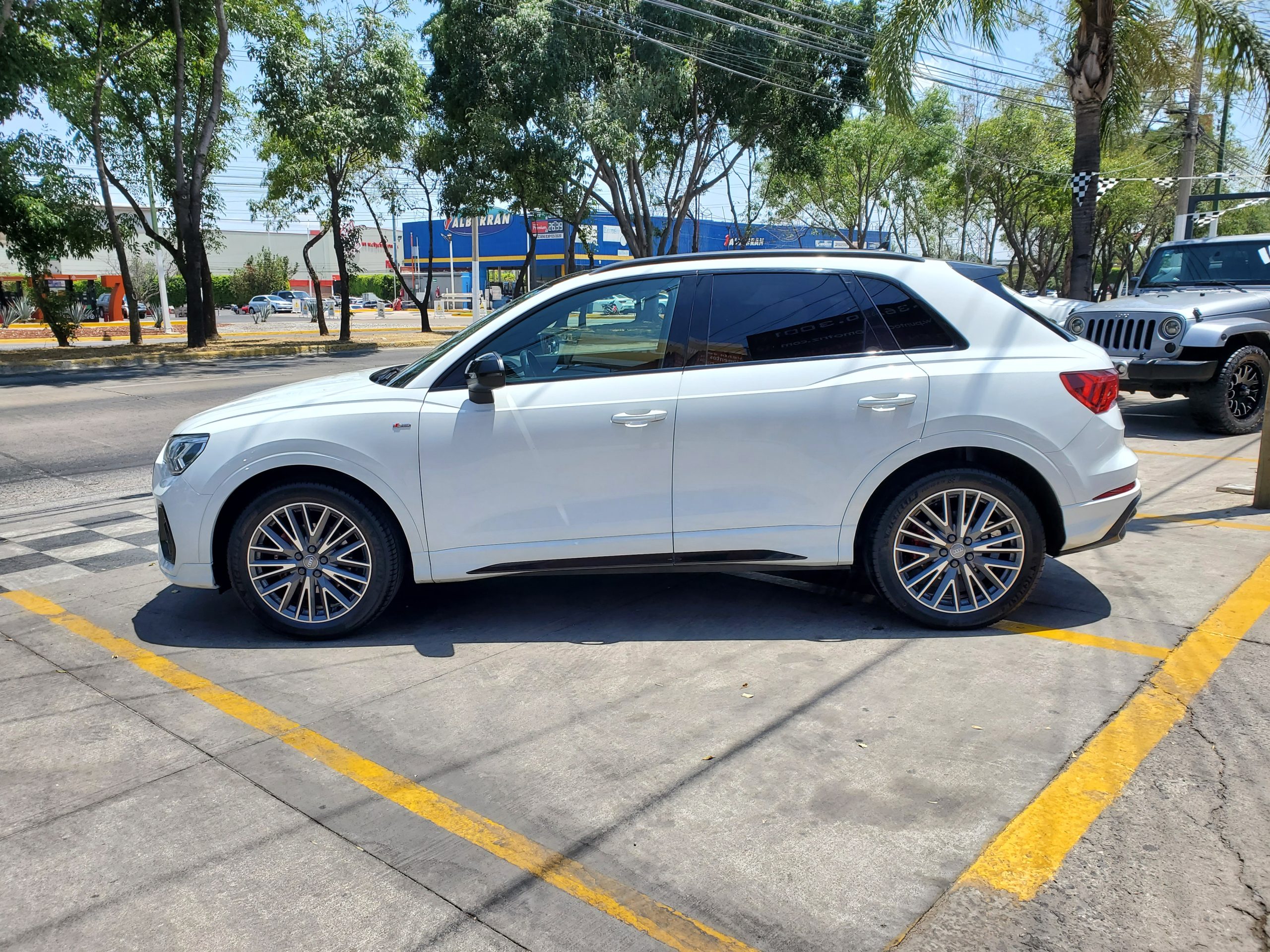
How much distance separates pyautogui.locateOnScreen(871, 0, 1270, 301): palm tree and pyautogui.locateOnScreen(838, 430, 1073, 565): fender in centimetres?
1107

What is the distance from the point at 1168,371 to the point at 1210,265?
2.51 meters

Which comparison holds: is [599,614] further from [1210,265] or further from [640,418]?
[1210,265]

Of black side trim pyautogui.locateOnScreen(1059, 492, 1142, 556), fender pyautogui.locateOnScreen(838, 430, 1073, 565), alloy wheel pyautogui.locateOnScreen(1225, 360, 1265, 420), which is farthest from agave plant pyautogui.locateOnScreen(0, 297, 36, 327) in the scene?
black side trim pyautogui.locateOnScreen(1059, 492, 1142, 556)

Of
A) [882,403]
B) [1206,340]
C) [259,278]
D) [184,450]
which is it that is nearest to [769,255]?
[882,403]

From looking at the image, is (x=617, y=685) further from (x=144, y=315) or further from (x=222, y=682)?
(x=144, y=315)

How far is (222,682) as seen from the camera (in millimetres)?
4406

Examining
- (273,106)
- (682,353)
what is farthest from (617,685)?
(273,106)

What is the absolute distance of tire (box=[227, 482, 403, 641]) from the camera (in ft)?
15.6

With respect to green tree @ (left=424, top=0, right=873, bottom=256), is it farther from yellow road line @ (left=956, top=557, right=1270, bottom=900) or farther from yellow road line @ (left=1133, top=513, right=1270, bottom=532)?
yellow road line @ (left=956, top=557, right=1270, bottom=900)

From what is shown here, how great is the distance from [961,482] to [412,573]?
8.61 ft

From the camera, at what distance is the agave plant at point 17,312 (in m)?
40.0

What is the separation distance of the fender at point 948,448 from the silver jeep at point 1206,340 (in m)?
6.30

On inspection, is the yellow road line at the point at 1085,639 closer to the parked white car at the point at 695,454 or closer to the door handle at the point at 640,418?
the parked white car at the point at 695,454

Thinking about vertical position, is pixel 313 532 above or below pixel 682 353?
below
